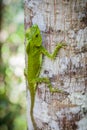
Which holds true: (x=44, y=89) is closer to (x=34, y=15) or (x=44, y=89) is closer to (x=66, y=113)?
(x=66, y=113)

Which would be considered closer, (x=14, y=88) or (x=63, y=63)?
(x=63, y=63)

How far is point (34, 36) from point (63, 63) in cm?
29

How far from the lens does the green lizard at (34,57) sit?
2.62 meters

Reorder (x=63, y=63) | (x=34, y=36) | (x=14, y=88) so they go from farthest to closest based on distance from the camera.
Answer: (x=14, y=88), (x=34, y=36), (x=63, y=63)

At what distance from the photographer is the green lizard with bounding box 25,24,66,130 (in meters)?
2.62

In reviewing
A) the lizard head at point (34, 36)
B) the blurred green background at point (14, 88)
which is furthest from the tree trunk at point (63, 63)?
the blurred green background at point (14, 88)

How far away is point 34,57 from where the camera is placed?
109 inches

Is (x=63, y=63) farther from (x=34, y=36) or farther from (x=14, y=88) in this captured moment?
(x=14, y=88)

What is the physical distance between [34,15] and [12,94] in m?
3.32

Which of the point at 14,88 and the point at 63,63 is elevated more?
the point at 63,63

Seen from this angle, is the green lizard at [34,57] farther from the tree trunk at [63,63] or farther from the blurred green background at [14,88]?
the blurred green background at [14,88]

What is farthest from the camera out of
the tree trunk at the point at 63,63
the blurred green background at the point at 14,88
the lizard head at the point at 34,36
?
the blurred green background at the point at 14,88

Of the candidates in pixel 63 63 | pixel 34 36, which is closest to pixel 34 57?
pixel 34 36

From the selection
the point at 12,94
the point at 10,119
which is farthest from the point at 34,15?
the point at 12,94
